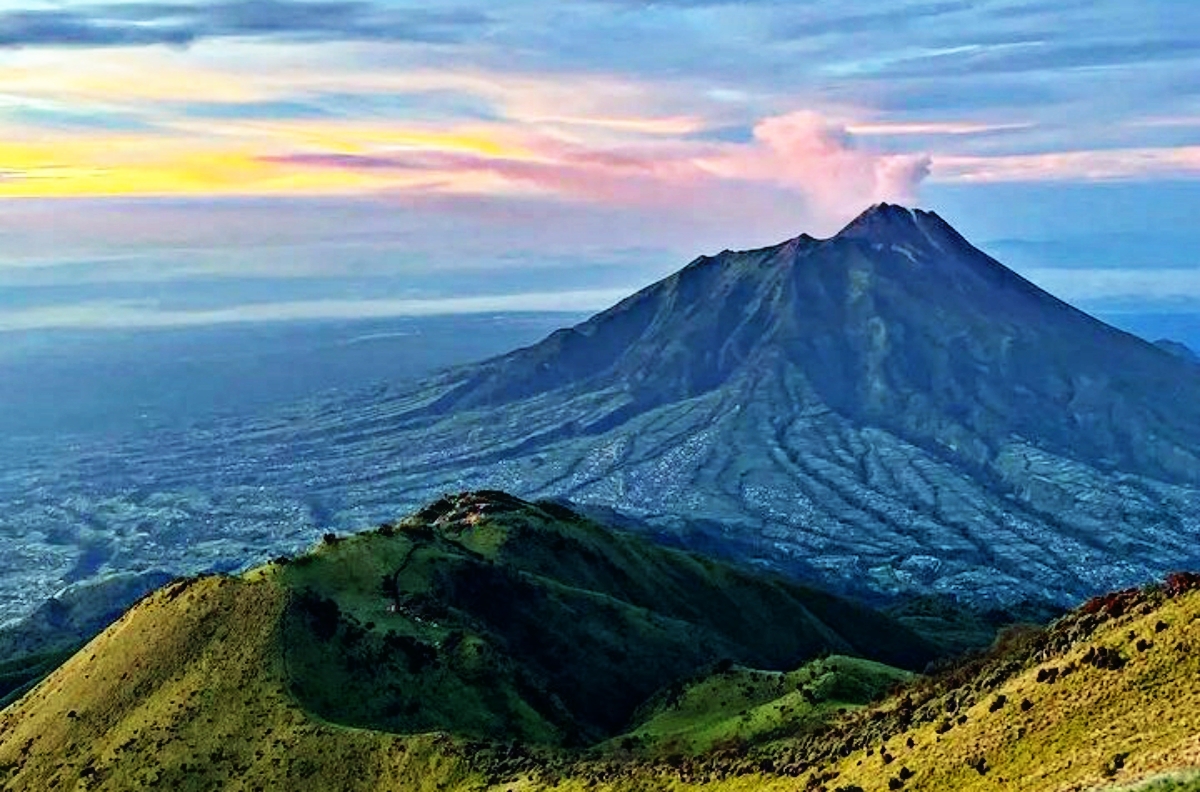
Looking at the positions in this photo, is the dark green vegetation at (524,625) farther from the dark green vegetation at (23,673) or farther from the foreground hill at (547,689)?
the dark green vegetation at (23,673)

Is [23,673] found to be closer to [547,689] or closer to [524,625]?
[524,625]

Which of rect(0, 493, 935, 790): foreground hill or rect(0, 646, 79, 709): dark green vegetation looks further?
rect(0, 646, 79, 709): dark green vegetation

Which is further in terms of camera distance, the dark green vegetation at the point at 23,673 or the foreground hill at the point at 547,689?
the dark green vegetation at the point at 23,673

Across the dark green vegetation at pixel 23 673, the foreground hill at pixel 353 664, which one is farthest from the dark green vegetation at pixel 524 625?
the dark green vegetation at pixel 23 673

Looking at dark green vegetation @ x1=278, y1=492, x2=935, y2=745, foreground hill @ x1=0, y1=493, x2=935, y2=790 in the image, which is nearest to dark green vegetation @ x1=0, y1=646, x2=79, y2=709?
dark green vegetation @ x1=278, y1=492, x2=935, y2=745

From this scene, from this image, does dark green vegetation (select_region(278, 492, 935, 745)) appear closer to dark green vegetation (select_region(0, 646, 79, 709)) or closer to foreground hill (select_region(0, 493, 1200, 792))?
foreground hill (select_region(0, 493, 1200, 792))

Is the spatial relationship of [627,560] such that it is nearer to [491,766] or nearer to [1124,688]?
[491,766]

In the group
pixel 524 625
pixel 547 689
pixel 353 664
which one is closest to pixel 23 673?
pixel 524 625
